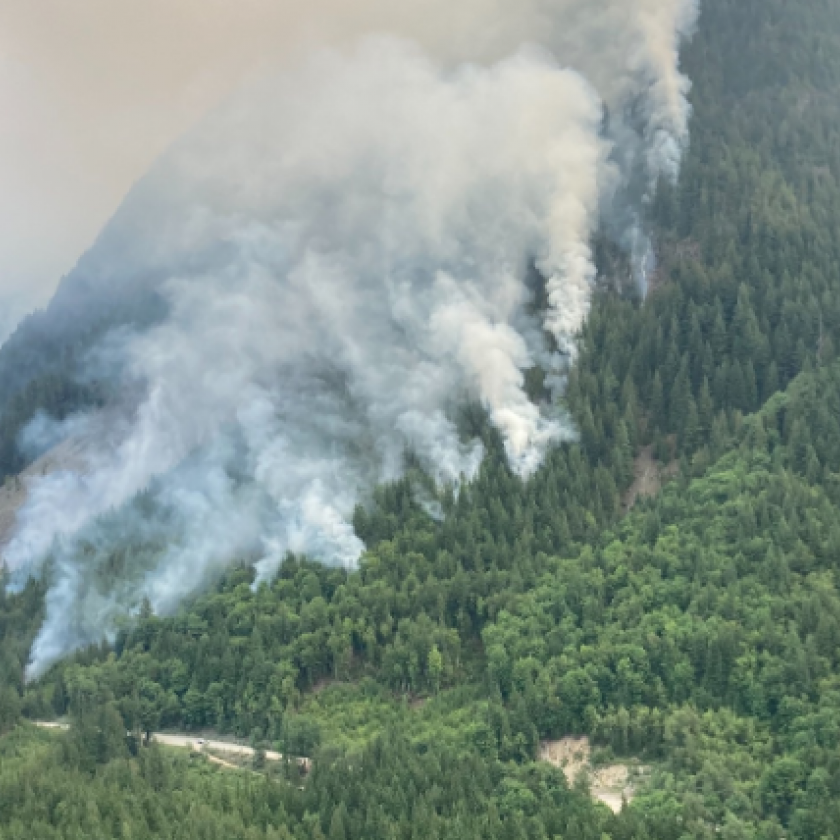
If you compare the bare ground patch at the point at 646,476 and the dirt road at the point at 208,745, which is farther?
the bare ground patch at the point at 646,476

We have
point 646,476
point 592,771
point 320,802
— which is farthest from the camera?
point 646,476

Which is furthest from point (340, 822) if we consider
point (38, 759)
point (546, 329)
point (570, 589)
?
point (546, 329)

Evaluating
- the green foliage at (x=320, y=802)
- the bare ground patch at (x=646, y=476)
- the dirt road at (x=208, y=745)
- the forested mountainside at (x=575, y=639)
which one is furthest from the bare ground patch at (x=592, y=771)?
the bare ground patch at (x=646, y=476)

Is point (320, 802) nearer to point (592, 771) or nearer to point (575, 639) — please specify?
point (592, 771)

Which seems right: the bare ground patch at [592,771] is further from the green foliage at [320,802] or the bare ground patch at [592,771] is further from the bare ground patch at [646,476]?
the bare ground patch at [646,476]

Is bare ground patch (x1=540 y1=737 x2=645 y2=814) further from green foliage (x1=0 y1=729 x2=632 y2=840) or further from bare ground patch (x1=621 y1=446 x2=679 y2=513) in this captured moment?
bare ground patch (x1=621 y1=446 x2=679 y2=513)

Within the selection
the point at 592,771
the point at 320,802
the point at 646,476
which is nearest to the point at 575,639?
the point at 592,771

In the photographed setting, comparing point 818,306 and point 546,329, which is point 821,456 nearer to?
point 818,306

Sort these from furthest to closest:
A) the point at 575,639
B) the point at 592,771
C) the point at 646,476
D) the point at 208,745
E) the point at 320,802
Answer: the point at 646,476 < the point at 208,745 < the point at 575,639 < the point at 592,771 < the point at 320,802

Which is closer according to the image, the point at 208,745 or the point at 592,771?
the point at 592,771
